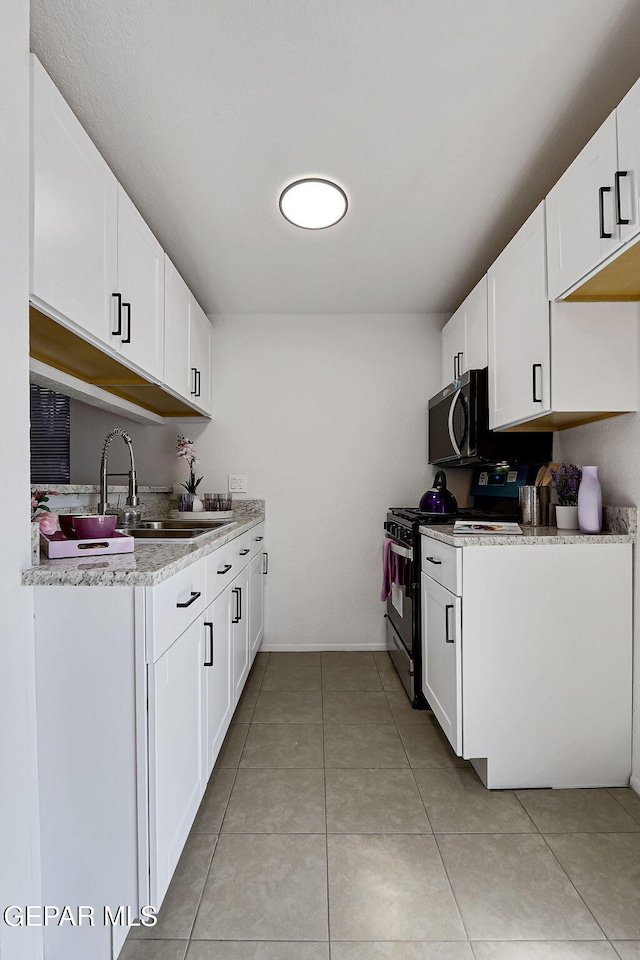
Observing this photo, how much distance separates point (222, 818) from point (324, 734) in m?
0.68

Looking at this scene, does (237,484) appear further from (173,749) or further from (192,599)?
(173,749)

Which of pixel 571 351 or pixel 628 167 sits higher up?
pixel 628 167

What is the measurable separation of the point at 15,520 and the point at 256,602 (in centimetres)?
201

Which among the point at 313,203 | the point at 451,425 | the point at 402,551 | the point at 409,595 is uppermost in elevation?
the point at 313,203

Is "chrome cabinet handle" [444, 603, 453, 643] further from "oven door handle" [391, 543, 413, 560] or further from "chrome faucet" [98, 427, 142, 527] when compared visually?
"chrome faucet" [98, 427, 142, 527]

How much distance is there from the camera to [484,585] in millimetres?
1919

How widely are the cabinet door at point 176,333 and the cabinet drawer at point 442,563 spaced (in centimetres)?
139

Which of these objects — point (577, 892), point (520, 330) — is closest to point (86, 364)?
point (520, 330)

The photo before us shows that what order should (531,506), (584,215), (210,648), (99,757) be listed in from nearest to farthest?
(99,757) < (584,215) < (210,648) < (531,506)

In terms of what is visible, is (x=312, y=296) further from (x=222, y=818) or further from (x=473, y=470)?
(x=222, y=818)

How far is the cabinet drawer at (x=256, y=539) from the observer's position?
2.93 meters

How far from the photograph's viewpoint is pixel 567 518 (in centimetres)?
221

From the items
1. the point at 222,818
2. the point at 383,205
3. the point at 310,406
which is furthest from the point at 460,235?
the point at 222,818

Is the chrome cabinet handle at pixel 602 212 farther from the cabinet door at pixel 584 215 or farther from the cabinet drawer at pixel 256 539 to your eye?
the cabinet drawer at pixel 256 539
